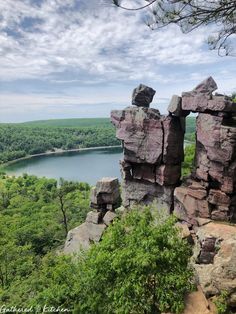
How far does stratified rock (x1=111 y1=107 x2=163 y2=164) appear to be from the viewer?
680 inches

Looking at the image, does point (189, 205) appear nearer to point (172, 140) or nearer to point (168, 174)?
point (168, 174)

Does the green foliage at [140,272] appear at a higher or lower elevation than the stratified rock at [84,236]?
higher

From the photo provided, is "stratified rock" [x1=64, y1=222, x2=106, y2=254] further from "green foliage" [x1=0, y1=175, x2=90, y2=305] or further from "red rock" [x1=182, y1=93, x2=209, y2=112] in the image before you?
"red rock" [x1=182, y1=93, x2=209, y2=112]

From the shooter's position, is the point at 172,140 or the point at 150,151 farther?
the point at 150,151

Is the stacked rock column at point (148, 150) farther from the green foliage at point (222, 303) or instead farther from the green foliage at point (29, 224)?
the green foliage at point (222, 303)

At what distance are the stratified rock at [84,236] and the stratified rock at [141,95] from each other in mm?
7402

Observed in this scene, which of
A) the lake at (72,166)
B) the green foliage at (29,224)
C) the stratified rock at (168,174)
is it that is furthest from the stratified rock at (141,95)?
the lake at (72,166)

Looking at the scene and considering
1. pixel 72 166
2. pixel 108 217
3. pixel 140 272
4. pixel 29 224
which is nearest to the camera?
pixel 140 272

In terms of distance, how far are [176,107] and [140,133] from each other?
253 centimetres

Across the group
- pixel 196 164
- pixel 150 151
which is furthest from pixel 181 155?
pixel 150 151

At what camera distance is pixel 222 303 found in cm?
955

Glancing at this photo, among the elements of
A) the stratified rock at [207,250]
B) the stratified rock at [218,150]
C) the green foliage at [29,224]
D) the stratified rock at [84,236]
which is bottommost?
the green foliage at [29,224]

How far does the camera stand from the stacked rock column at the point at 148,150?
17125 millimetres

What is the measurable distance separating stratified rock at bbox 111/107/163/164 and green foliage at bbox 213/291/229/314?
876cm
